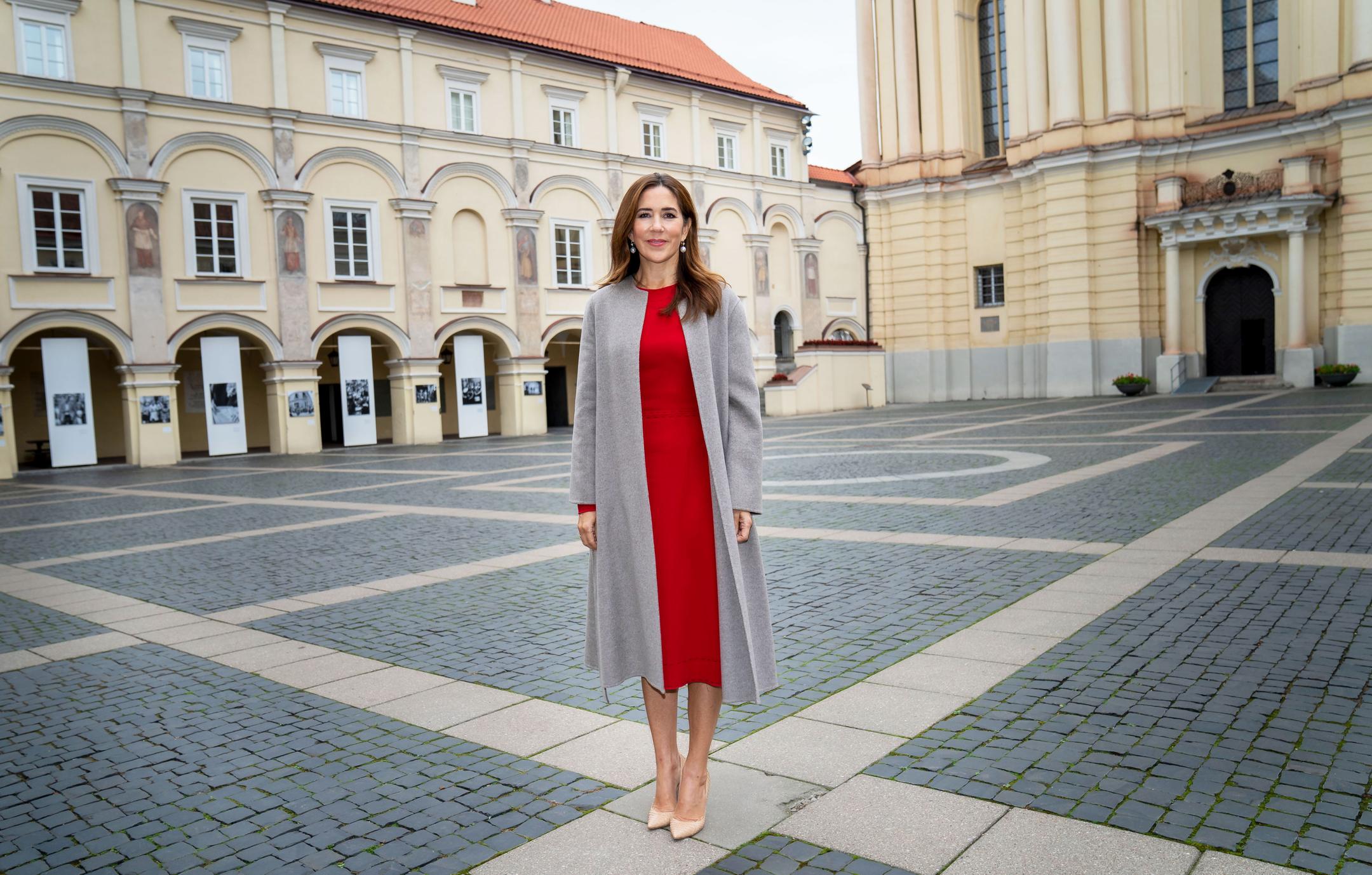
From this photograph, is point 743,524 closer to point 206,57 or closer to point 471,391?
point 206,57

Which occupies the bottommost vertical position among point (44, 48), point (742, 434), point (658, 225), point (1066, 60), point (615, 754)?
point (615, 754)

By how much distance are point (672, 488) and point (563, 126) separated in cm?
3158

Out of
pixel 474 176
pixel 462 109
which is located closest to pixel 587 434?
pixel 474 176

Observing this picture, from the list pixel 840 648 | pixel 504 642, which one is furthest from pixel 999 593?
pixel 504 642

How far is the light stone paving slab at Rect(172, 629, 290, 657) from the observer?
6.27 m

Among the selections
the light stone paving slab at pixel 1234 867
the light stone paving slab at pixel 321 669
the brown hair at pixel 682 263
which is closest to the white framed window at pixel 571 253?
the light stone paving slab at pixel 321 669

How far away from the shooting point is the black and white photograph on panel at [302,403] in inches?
1077

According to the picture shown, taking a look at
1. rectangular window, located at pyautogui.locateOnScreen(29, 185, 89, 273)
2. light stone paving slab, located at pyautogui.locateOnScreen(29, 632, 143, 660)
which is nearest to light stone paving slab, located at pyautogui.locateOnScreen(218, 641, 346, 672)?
light stone paving slab, located at pyautogui.locateOnScreen(29, 632, 143, 660)

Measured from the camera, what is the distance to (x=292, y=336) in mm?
27188

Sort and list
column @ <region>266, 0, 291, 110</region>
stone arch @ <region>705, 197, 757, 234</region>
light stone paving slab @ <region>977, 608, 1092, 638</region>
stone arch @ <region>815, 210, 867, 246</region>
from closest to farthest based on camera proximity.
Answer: light stone paving slab @ <region>977, 608, 1092, 638</region>
column @ <region>266, 0, 291, 110</region>
stone arch @ <region>705, 197, 757, 234</region>
stone arch @ <region>815, 210, 867, 246</region>

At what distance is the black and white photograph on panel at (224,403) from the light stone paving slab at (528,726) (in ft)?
80.3

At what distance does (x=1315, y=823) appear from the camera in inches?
129

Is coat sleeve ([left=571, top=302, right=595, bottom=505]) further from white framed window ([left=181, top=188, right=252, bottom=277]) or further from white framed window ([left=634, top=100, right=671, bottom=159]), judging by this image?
white framed window ([left=634, top=100, right=671, bottom=159])

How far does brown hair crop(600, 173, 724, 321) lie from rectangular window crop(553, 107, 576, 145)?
30557 millimetres
